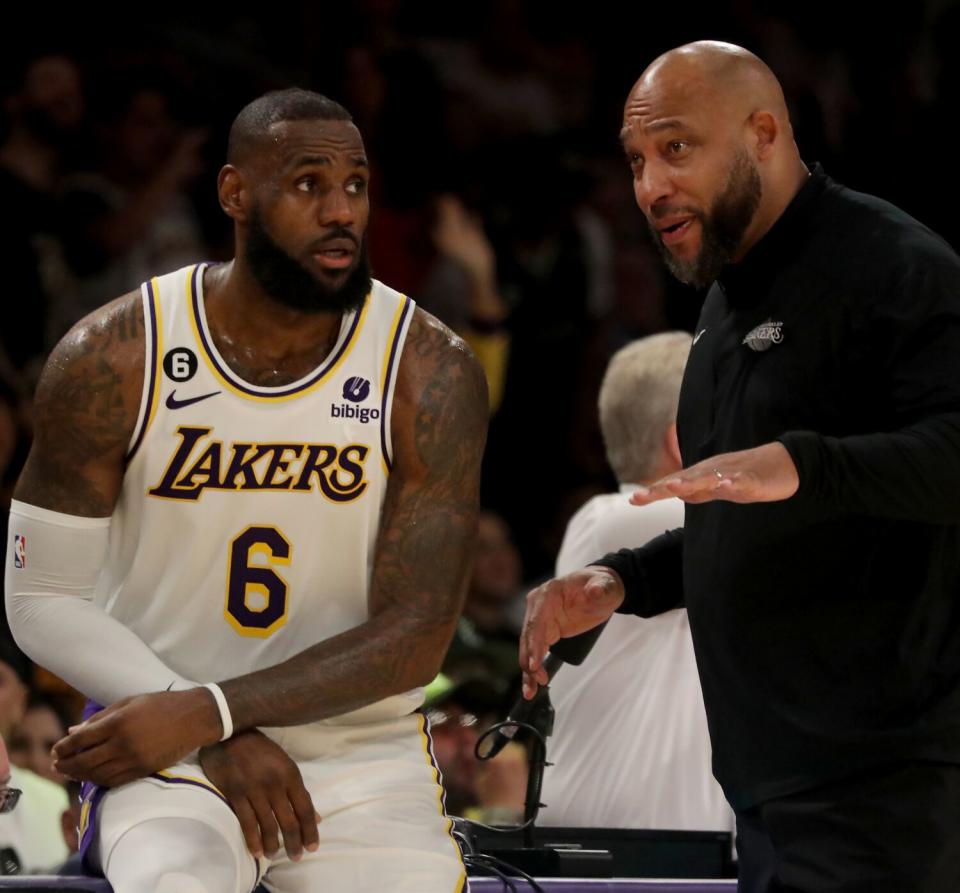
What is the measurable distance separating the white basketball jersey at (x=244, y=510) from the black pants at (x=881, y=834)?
3.05ft

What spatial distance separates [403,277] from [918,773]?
16.1ft

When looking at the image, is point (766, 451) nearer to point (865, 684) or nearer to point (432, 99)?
point (865, 684)

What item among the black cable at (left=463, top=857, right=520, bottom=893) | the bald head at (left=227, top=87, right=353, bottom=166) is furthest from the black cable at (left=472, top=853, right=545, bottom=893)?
the bald head at (left=227, top=87, right=353, bottom=166)

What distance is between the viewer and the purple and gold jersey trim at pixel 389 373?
348cm

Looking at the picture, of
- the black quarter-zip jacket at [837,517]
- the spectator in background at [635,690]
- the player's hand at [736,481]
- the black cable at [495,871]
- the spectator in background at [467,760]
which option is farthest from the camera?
the spectator in background at [467,760]

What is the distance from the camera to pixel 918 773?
112 inches

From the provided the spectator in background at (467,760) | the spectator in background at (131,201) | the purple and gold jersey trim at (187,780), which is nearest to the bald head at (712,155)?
the purple and gold jersey trim at (187,780)

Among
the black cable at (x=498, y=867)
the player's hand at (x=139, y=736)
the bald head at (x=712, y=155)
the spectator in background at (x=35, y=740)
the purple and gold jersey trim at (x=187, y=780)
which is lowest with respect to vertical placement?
the spectator in background at (x=35, y=740)

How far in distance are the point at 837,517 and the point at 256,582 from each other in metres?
1.19

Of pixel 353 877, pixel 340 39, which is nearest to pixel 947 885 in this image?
pixel 353 877

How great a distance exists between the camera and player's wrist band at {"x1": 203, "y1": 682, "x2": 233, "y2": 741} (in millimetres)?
3211

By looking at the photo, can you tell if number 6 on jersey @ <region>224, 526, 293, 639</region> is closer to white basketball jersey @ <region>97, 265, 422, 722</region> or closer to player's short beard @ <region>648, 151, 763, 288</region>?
white basketball jersey @ <region>97, 265, 422, 722</region>

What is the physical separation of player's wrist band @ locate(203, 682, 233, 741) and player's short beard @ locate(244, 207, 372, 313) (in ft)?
2.69

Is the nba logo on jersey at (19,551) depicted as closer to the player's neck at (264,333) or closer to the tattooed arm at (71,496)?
the tattooed arm at (71,496)
